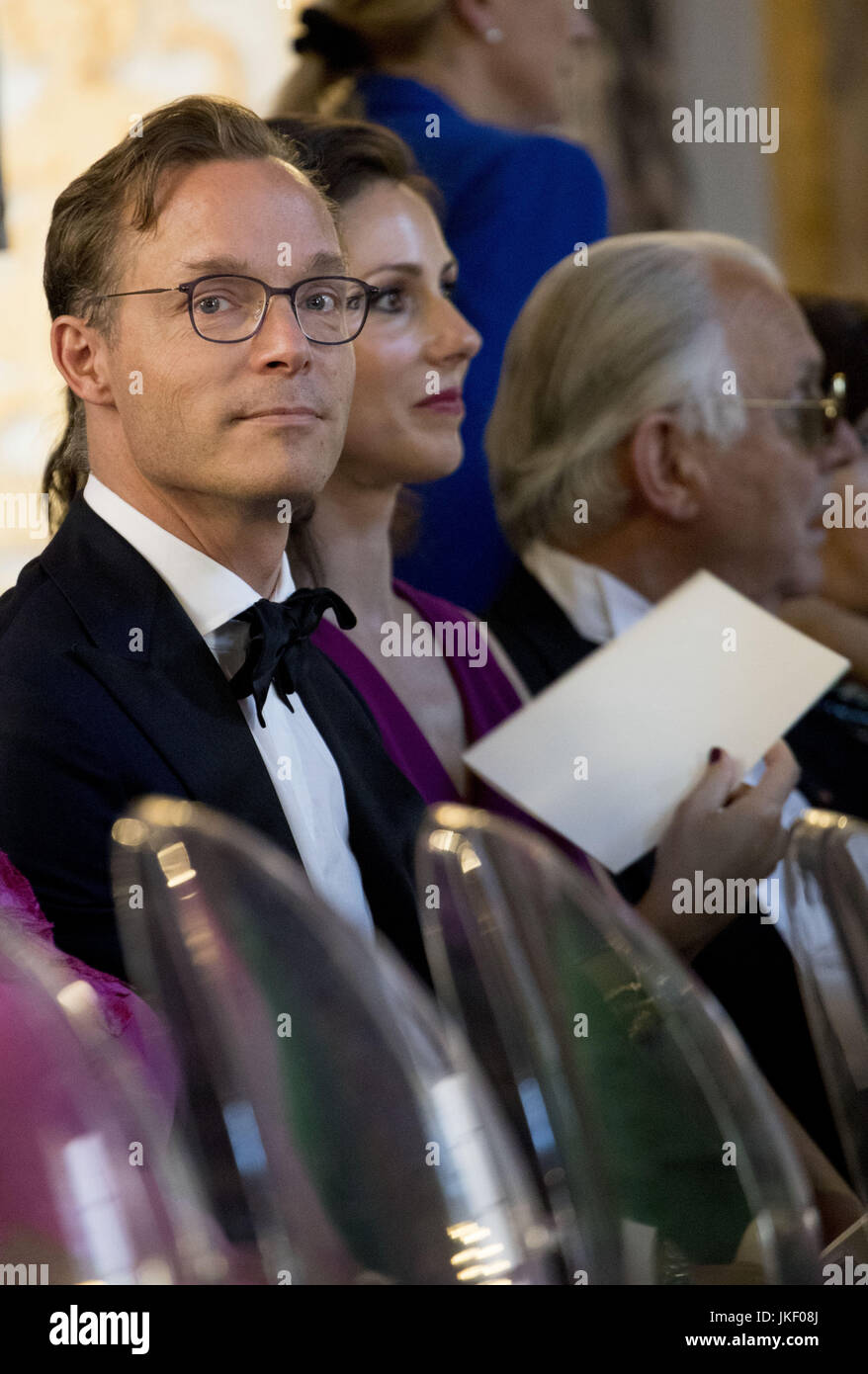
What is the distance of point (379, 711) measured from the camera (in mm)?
982

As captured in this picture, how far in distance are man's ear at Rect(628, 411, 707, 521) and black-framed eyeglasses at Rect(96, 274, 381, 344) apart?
0.52 m

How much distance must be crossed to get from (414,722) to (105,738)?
330 millimetres

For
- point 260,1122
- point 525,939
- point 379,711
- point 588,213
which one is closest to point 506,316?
point 588,213

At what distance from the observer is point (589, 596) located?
1.23 metres

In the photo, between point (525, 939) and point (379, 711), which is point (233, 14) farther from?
point (525, 939)

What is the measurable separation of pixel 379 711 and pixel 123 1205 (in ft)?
1.90

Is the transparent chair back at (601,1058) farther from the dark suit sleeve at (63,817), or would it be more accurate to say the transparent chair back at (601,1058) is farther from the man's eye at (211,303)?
the man's eye at (211,303)

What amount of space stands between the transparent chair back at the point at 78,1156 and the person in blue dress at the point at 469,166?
822 mm

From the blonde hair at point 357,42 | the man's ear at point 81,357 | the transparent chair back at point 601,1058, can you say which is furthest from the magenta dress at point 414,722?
the blonde hair at point 357,42

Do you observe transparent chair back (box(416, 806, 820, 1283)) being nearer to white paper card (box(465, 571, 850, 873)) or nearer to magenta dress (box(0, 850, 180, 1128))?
magenta dress (box(0, 850, 180, 1128))

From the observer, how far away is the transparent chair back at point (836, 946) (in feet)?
2.30

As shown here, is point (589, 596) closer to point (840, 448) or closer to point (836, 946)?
point (840, 448)

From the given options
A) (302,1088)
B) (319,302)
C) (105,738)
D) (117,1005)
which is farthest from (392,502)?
(302,1088)

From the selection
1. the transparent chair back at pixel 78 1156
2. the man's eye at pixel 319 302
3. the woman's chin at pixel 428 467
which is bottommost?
the transparent chair back at pixel 78 1156
